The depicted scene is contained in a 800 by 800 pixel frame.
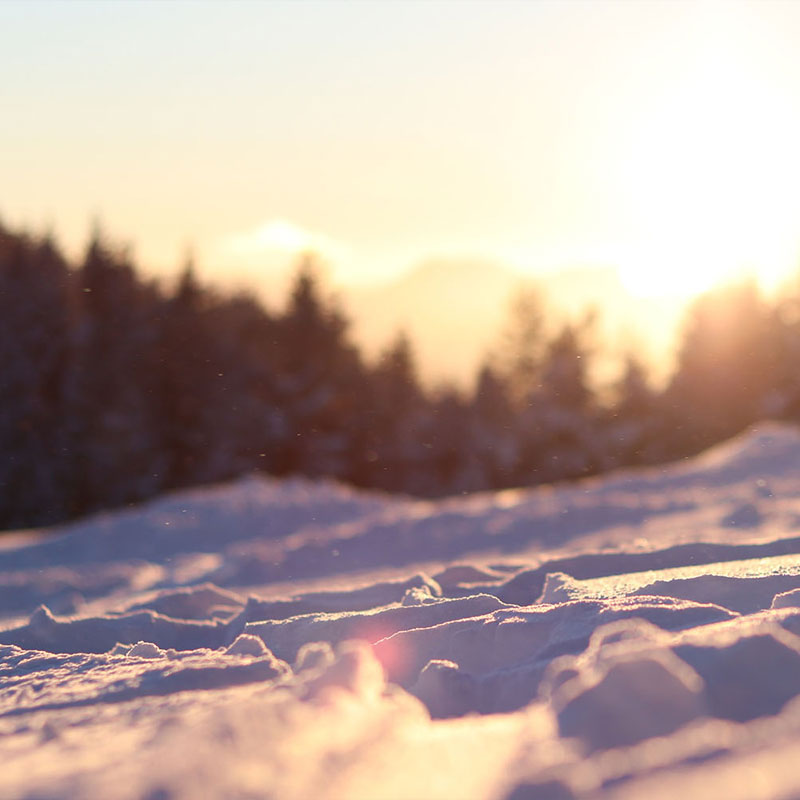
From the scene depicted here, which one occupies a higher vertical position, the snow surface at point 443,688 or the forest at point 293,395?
the forest at point 293,395

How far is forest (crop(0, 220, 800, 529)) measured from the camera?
1678 cm

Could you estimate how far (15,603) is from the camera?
6.98 meters

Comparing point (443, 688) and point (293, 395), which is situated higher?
point (293, 395)

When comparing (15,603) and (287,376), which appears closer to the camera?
(15,603)

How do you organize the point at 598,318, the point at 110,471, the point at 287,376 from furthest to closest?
the point at 598,318 < the point at 287,376 < the point at 110,471

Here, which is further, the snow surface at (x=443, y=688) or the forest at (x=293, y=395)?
the forest at (x=293, y=395)

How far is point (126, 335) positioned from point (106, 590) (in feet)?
36.7

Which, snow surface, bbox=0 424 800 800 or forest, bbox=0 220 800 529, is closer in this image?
snow surface, bbox=0 424 800 800

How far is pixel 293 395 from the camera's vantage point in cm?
2045

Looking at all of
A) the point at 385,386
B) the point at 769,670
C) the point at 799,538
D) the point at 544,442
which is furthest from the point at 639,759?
the point at 544,442

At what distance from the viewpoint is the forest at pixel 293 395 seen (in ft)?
55.1

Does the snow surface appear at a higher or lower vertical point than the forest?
lower

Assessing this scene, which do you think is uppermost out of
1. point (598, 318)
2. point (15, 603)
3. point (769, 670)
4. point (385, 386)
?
point (598, 318)

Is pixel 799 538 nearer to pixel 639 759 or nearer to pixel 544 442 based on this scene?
pixel 639 759
